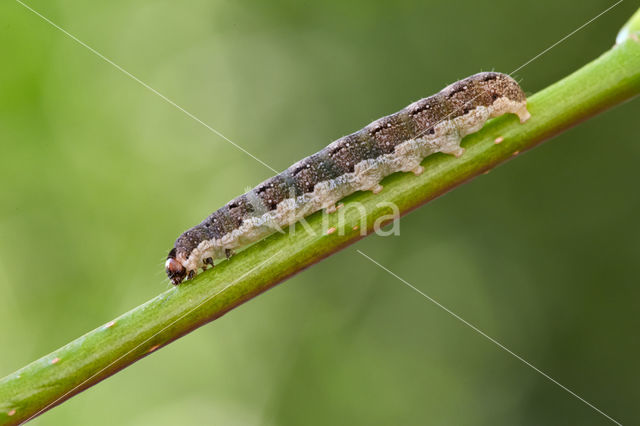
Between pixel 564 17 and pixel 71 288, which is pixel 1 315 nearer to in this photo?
pixel 71 288

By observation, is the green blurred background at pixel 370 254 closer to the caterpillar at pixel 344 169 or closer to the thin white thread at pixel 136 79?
the thin white thread at pixel 136 79

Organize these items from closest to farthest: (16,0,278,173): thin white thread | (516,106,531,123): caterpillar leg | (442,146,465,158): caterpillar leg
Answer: (516,106,531,123): caterpillar leg, (442,146,465,158): caterpillar leg, (16,0,278,173): thin white thread

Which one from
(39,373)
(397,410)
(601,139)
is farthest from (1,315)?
(601,139)

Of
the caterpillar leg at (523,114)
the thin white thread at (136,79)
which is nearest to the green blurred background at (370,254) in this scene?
the thin white thread at (136,79)

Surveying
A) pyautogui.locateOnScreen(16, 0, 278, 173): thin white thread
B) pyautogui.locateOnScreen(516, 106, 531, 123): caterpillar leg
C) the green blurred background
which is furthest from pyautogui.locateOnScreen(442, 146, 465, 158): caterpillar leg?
pyautogui.locateOnScreen(16, 0, 278, 173): thin white thread

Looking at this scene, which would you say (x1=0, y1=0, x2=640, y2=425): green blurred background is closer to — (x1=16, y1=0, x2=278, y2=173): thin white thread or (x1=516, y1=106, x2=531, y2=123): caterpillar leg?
(x1=16, y1=0, x2=278, y2=173): thin white thread

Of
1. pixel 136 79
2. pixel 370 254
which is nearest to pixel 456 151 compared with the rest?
pixel 370 254
